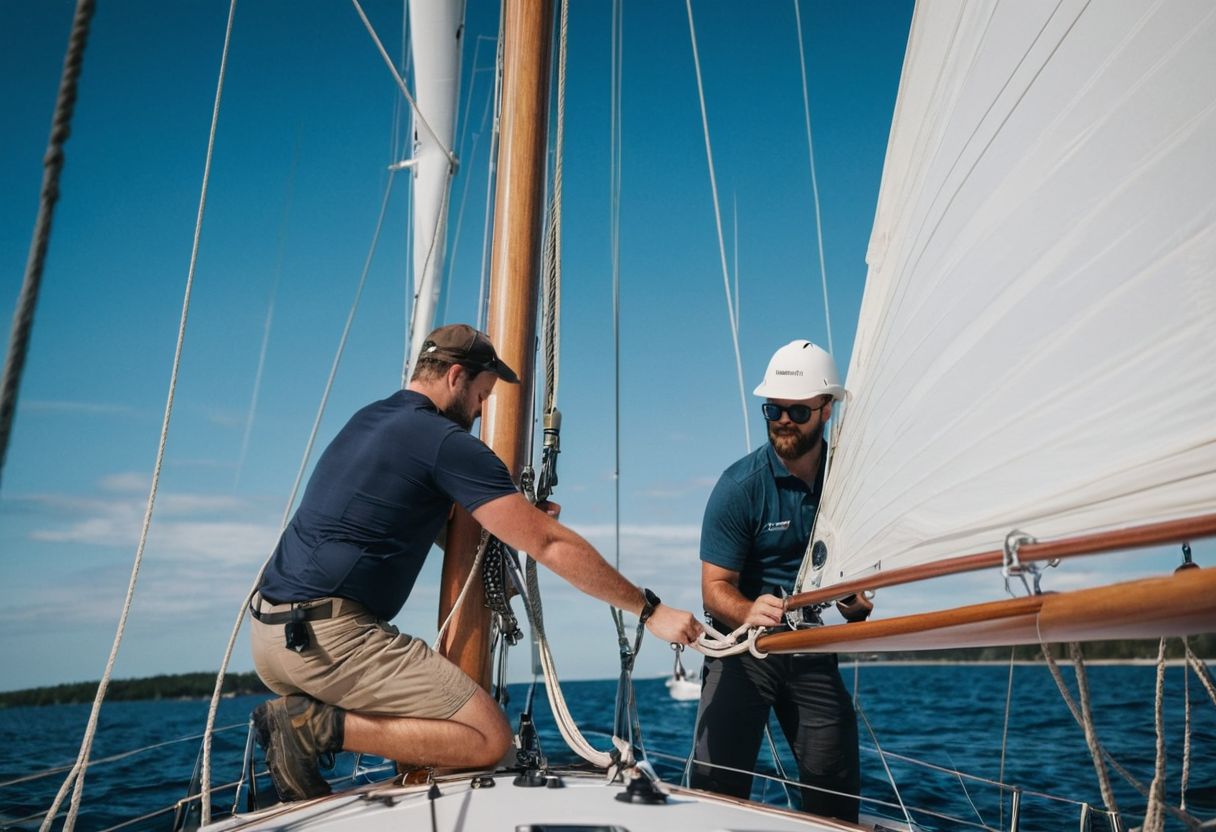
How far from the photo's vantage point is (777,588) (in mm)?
3488

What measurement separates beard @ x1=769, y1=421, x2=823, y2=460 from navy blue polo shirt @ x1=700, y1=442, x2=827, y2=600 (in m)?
0.05

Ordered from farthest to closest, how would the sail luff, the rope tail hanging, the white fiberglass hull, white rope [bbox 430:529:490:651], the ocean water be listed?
1. the ocean water
2. white rope [bbox 430:529:490:651]
3. the white fiberglass hull
4. the sail luff
5. the rope tail hanging

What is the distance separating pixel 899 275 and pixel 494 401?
5.24 ft

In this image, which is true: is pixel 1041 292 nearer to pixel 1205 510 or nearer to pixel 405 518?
pixel 1205 510

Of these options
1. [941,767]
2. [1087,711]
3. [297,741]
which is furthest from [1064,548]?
[297,741]

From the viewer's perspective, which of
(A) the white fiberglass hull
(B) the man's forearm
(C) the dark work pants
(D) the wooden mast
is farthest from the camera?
(C) the dark work pants

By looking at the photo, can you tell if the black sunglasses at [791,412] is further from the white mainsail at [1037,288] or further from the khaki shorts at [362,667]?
the khaki shorts at [362,667]

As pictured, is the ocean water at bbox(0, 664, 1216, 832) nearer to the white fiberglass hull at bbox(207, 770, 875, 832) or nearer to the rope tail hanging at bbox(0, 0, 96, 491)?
the white fiberglass hull at bbox(207, 770, 875, 832)

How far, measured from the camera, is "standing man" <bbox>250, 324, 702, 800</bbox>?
2.56 m

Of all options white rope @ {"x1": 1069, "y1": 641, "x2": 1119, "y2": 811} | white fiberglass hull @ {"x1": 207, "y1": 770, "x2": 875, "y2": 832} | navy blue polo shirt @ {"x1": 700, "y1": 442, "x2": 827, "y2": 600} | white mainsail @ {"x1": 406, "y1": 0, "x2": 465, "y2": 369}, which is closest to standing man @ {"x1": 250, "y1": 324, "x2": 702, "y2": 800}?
white fiberglass hull @ {"x1": 207, "y1": 770, "x2": 875, "y2": 832}

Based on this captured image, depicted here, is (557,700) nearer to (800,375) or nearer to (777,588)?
(777,588)

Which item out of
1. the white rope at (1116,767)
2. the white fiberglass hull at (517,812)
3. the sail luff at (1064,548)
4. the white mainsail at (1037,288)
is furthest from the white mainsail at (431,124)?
the white rope at (1116,767)

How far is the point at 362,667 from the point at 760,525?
5.18ft

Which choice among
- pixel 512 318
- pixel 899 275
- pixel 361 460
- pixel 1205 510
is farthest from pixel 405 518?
pixel 1205 510
